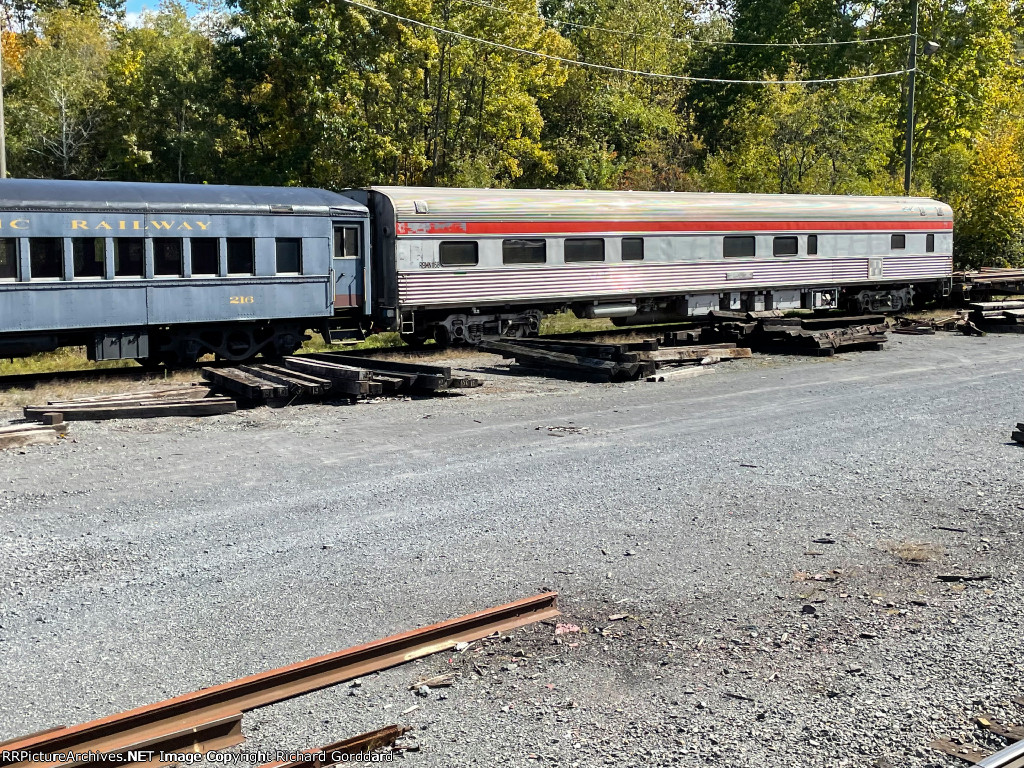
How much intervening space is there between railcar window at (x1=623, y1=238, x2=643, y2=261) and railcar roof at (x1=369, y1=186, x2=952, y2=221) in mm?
495

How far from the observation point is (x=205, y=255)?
17000 millimetres

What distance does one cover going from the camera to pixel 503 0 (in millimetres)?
37469

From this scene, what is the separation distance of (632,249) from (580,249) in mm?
1428

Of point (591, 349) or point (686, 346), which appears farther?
point (686, 346)

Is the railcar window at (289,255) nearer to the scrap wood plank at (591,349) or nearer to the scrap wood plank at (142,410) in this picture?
the scrap wood plank at (142,410)

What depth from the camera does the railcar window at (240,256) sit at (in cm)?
1730

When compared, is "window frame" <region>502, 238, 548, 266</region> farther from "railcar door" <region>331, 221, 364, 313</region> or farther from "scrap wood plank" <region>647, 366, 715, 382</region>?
"scrap wood plank" <region>647, 366, 715, 382</region>

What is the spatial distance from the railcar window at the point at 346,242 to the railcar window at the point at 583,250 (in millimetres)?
4621

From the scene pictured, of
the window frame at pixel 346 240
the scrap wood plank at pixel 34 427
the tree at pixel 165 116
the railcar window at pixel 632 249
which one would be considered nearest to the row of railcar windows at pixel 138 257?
the window frame at pixel 346 240

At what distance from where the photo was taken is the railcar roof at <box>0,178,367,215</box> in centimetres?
1528

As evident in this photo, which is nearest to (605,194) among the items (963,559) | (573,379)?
(573,379)

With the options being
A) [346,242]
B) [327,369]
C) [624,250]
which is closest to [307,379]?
[327,369]

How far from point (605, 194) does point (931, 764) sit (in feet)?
59.1

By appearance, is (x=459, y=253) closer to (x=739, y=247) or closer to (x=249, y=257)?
(x=249, y=257)
